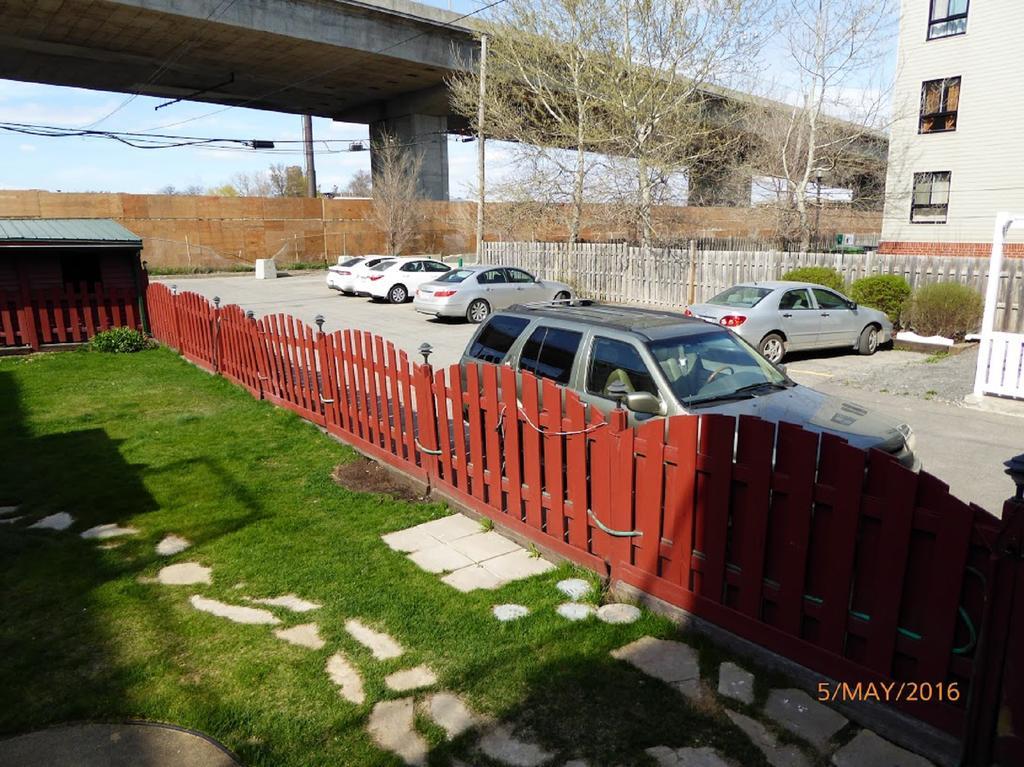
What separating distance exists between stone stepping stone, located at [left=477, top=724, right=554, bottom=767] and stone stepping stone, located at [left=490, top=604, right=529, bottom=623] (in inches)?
36.8

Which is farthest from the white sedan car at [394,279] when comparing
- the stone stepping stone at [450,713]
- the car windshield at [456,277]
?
the stone stepping stone at [450,713]

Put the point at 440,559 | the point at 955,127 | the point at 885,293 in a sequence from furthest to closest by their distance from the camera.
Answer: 1. the point at 955,127
2. the point at 885,293
3. the point at 440,559

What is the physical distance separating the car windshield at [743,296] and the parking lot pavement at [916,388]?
1.32 metres

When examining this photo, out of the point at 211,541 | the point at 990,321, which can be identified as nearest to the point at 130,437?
the point at 211,541

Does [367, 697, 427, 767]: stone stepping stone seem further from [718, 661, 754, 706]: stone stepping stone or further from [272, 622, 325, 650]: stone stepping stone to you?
[718, 661, 754, 706]: stone stepping stone

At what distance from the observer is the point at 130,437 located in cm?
795

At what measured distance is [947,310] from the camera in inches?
561

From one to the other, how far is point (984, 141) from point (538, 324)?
25.0 metres

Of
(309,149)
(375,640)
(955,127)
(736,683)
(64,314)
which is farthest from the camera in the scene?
(309,149)

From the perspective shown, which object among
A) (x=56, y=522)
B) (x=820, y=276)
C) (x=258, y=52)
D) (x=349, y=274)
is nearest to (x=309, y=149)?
(x=258, y=52)

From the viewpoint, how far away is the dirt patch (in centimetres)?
619

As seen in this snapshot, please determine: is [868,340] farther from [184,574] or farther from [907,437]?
[184,574]

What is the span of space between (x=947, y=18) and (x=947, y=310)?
16351 mm
